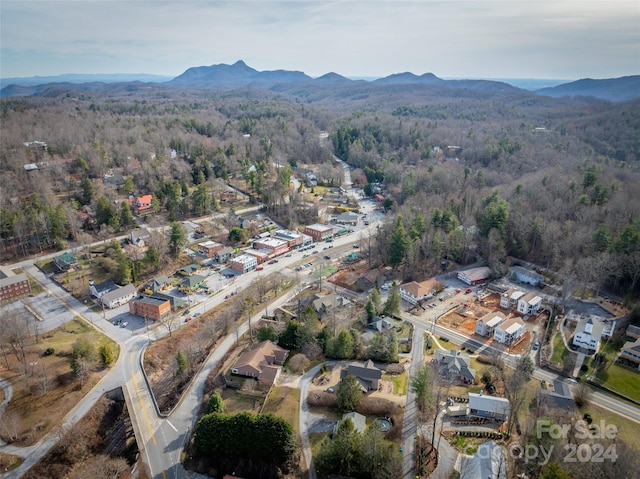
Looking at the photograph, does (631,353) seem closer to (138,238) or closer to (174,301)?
(174,301)

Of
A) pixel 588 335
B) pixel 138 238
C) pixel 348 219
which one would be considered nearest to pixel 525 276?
pixel 588 335

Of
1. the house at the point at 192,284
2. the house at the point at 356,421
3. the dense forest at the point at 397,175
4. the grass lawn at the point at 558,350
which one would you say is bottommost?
the house at the point at 192,284

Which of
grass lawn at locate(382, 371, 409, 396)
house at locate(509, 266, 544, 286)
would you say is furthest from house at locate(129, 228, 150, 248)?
house at locate(509, 266, 544, 286)

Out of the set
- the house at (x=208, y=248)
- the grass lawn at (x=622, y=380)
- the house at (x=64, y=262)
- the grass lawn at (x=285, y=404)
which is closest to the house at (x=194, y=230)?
the house at (x=208, y=248)

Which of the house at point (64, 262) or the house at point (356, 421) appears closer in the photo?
the house at point (356, 421)

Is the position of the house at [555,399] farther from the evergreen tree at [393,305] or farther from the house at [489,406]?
the evergreen tree at [393,305]
